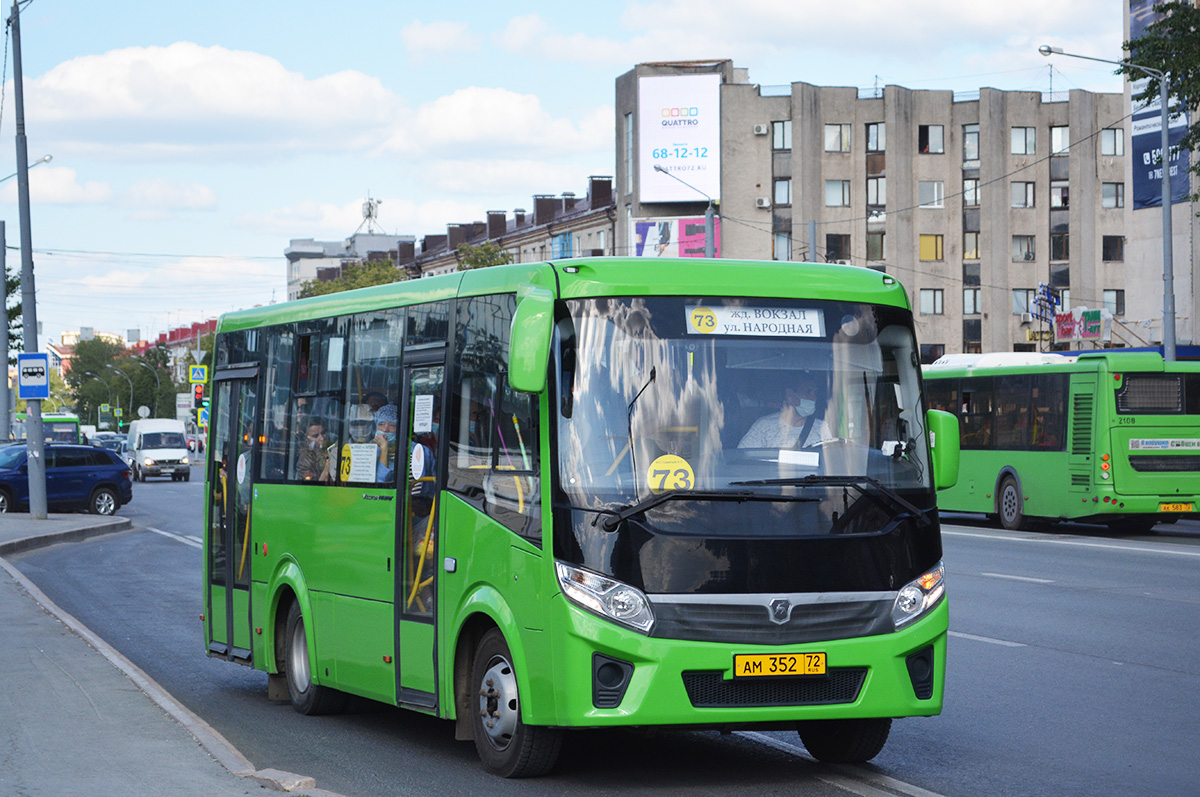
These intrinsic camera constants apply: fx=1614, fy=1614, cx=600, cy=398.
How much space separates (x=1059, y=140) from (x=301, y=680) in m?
75.5

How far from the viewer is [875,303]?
8023mm

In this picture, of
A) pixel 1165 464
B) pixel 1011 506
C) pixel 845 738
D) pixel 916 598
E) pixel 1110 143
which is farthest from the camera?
pixel 1110 143

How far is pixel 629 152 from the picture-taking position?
81625 mm

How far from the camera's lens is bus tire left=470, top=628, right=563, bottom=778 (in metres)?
7.59

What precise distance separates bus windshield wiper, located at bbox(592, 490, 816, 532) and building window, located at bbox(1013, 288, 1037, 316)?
2956 inches

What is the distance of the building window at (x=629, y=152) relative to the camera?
81.1 meters

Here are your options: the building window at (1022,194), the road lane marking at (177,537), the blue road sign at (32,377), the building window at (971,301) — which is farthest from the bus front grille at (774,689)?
the building window at (1022,194)

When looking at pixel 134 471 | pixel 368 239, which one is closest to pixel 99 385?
pixel 368 239

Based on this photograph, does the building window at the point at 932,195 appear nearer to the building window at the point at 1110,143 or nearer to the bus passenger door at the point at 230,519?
the building window at the point at 1110,143

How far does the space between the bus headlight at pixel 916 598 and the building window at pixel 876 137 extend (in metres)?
73.7

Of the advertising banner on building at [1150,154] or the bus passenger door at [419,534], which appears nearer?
the bus passenger door at [419,534]

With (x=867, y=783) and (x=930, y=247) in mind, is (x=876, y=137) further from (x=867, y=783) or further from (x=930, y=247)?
(x=867, y=783)

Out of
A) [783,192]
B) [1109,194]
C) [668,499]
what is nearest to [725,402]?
[668,499]

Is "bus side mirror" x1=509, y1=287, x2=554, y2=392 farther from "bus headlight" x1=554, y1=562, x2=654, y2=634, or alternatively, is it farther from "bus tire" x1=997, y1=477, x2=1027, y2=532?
"bus tire" x1=997, y1=477, x2=1027, y2=532
